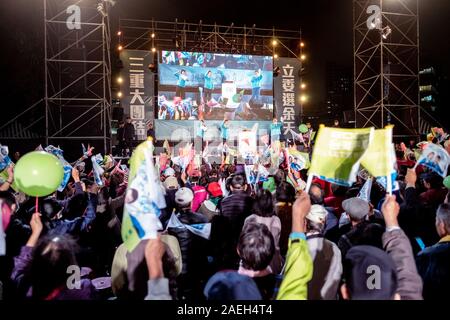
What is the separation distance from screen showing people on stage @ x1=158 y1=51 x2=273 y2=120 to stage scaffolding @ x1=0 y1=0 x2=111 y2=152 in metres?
3.22

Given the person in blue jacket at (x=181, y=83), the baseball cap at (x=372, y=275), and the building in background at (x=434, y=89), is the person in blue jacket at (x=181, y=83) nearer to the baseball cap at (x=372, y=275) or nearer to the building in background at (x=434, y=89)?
the baseball cap at (x=372, y=275)

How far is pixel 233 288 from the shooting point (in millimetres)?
2074

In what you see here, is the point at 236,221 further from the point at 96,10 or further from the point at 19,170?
the point at 96,10

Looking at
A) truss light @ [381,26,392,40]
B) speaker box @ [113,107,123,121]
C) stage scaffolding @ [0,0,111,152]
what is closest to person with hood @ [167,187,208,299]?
stage scaffolding @ [0,0,111,152]

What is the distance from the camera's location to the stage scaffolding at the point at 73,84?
12219mm

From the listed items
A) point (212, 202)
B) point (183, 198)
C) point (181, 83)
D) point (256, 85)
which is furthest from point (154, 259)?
point (256, 85)

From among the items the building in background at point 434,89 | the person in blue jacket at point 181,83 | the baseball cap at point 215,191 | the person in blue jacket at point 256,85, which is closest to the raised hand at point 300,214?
the baseball cap at point 215,191

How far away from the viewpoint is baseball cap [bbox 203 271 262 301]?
2.06 meters

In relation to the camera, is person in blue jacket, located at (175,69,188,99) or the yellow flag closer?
the yellow flag

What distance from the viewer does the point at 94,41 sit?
13438mm

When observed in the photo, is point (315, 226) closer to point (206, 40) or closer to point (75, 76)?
point (75, 76)

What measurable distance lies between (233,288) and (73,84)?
12.5m

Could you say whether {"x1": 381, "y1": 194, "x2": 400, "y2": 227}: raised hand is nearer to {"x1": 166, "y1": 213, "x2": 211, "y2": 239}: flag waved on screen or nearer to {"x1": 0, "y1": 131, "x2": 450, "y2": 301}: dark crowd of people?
{"x1": 0, "y1": 131, "x2": 450, "y2": 301}: dark crowd of people
